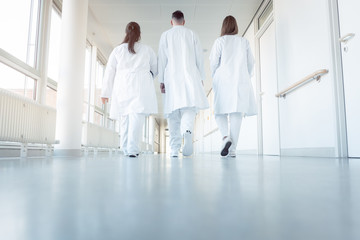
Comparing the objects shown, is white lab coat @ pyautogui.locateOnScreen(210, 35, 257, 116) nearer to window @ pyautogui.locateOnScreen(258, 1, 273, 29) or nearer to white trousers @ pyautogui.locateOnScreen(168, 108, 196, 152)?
white trousers @ pyautogui.locateOnScreen(168, 108, 196, 152)

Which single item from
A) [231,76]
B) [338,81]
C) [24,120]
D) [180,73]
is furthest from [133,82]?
[338,81]

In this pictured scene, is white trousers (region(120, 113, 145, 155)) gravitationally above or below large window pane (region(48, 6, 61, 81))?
below

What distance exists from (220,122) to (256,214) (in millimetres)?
2511

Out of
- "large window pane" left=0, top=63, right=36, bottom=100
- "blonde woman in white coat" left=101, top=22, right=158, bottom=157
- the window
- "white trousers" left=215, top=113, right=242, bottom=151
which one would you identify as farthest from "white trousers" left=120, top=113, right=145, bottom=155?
the window

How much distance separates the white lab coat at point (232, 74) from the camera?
2.63 m

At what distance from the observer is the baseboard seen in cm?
231

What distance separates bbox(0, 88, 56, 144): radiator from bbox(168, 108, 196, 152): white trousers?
5.47 feet

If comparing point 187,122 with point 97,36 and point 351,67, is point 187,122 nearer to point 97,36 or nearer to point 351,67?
point 351,67

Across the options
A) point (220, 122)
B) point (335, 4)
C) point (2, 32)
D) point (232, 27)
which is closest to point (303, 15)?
point (335, 4)

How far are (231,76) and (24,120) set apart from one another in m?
2.36

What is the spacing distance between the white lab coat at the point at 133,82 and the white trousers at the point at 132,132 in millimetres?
68

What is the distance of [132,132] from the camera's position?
255 cm

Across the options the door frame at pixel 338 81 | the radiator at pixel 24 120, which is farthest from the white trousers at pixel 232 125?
the radiator at pixel 24 120

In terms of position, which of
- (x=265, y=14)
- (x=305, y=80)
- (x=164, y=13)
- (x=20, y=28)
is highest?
(x=164, y=13)
